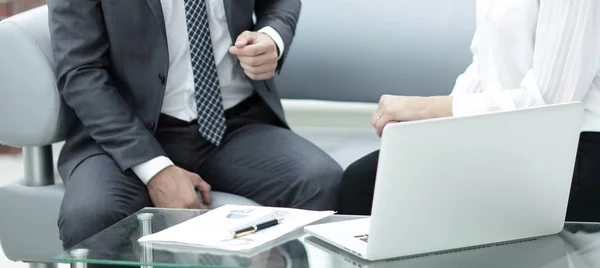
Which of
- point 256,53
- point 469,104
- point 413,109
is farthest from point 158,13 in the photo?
point 469,104

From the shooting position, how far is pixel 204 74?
244 cm

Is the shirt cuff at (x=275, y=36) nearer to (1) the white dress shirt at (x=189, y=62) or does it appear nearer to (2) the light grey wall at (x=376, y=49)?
(1) the white dress shirt at (x=189, y=62)

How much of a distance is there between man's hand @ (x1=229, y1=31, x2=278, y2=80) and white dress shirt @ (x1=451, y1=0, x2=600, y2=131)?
53cm

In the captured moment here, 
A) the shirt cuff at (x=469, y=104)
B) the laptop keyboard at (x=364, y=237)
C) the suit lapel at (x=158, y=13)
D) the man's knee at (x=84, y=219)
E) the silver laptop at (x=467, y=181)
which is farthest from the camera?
the suit lapel at (x=158, y=13)

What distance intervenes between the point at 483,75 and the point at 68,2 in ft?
3.21

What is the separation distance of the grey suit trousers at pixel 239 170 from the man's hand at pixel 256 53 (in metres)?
0.15

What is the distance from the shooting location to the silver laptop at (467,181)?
1513 millimetres

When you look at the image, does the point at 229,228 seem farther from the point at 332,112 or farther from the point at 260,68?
the point at 332,112

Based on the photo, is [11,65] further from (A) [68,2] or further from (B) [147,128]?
(B) [147,128]

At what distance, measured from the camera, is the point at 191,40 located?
242cm

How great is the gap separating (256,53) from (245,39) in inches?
1.9

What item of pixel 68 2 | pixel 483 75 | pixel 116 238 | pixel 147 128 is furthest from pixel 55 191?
pixel 483 75

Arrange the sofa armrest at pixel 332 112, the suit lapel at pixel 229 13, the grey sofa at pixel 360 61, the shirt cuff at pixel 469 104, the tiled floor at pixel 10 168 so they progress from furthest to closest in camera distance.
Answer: the tiled floor at pixel 10 168
the sofa armrest at pixel 332 112
the grey sofa at pixel 360 61
the suit lapel at pixel 229 13
the shirt cuff at pixel 469 104

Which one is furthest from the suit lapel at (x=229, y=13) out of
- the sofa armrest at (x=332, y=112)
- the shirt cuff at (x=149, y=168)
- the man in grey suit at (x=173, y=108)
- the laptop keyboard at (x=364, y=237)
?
the laptop keyboard at (x=364, y=237)
